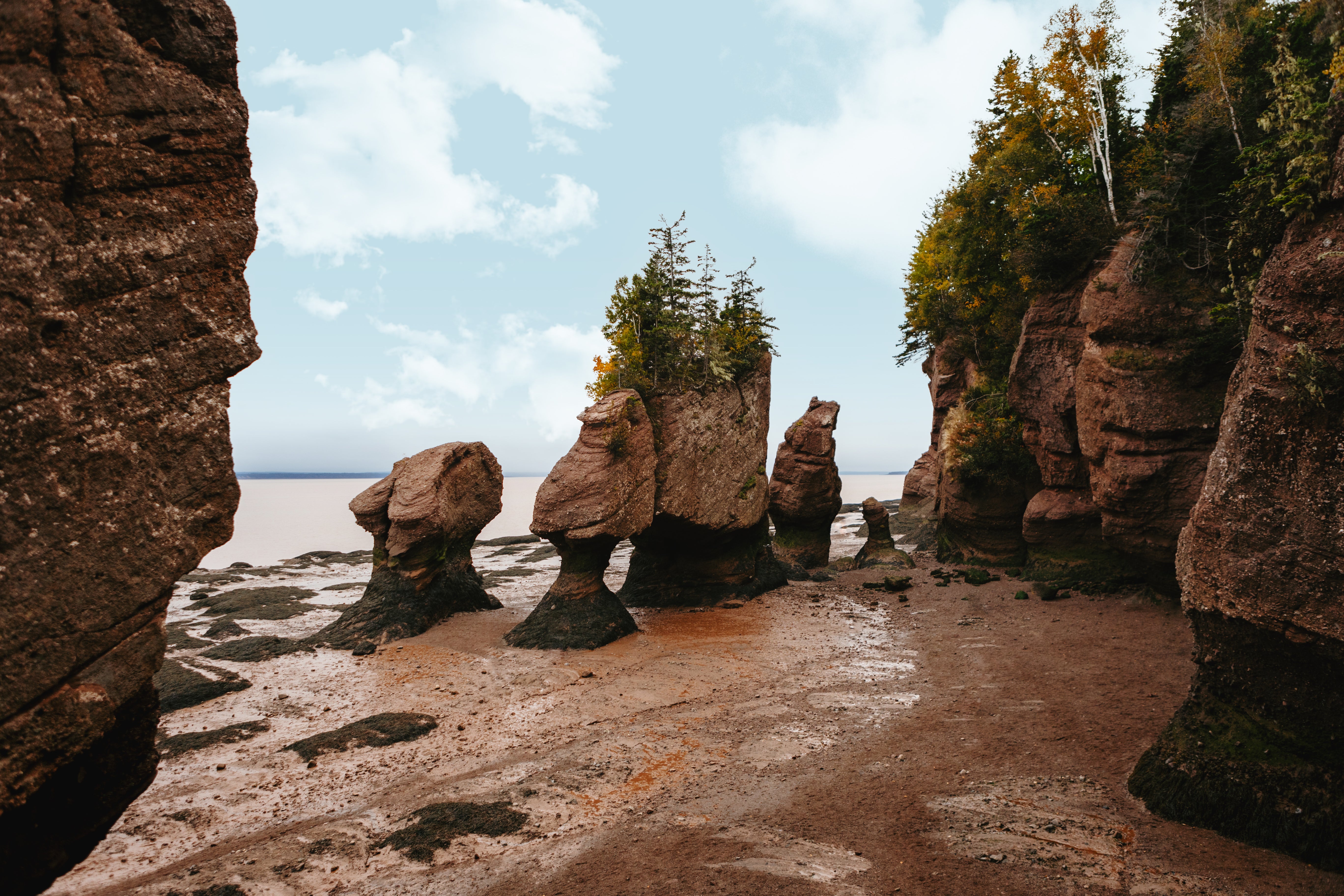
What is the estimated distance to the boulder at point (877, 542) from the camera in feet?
88.8

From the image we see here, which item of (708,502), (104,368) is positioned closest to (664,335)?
(708,502)

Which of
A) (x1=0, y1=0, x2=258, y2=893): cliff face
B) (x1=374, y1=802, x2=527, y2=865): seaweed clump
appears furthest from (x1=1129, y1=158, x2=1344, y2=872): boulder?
(x1=0, y1=0, x2=258, y2=893): cliff face

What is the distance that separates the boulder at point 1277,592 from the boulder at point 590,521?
1148cm

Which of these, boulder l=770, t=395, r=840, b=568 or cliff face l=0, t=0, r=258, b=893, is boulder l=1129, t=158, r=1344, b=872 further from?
boulder l=770, t=395, r=840, b=568

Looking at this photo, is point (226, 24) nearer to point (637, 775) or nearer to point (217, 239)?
point (217, 239)

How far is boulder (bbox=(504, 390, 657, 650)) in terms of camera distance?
1672 cm

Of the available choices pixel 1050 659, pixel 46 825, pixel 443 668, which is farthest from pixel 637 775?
pixel 1050 659

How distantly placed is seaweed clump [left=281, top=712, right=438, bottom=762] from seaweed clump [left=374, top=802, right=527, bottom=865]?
2.85m

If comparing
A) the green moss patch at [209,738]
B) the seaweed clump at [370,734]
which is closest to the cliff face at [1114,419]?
the seaweed clump at [370,734]

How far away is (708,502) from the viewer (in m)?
20.1

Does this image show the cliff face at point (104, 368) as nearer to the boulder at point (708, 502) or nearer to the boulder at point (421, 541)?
the boulder at point (421, 541)

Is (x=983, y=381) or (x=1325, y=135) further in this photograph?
(x=983, y=381)

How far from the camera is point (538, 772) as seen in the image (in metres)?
9.28

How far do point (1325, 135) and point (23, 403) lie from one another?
11.6 metres
